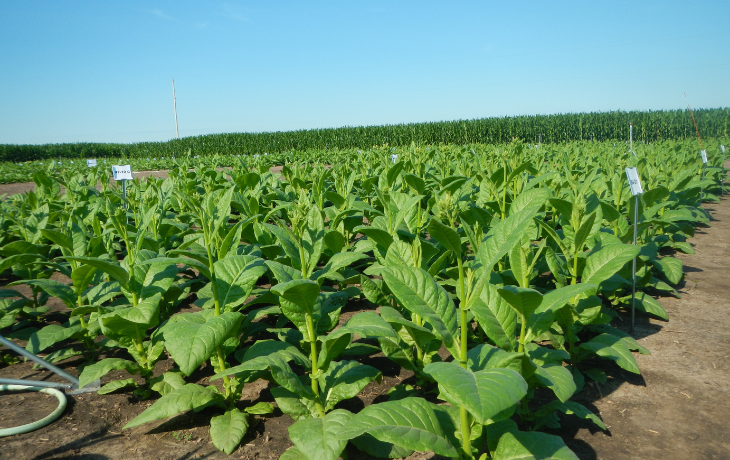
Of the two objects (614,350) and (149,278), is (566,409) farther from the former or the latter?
(149,278)

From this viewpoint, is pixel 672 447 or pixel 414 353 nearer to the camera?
pixel 672 447

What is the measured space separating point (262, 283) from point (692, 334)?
3.69 m

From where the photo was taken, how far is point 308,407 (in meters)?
2.22

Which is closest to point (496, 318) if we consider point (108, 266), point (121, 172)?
point (108, 266)

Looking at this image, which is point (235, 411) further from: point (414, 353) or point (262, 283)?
point (262, 283)

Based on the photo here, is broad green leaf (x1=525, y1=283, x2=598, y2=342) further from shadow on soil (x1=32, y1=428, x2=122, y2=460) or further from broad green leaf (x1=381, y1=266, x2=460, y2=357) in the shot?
shadow on soil (x1=32, y1=428, x2=122, y2=460)

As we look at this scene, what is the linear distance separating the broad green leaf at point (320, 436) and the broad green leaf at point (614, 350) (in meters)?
1.45

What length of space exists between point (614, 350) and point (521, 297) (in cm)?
107

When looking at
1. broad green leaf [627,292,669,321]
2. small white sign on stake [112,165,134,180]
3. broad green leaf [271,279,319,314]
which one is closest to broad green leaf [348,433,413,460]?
broad green leaf [271,279,319,314]

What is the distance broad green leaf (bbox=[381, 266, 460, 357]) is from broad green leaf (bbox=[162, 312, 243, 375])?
79 centimetres

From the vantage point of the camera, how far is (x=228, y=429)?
219 cm

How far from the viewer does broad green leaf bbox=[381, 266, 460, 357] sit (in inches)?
68.2

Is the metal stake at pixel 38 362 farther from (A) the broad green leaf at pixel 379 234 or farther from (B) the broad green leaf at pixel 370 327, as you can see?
(A) the broad green leaf at pixel 379 234

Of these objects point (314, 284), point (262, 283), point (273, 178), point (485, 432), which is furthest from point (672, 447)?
point (273, 178)
